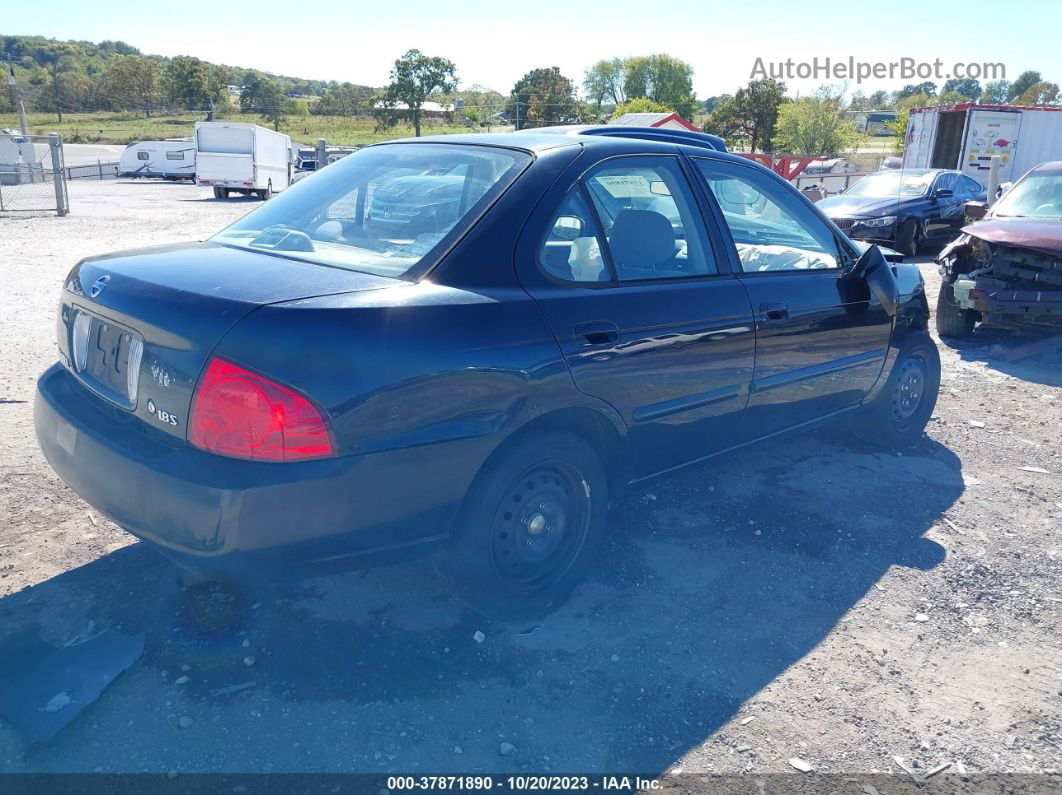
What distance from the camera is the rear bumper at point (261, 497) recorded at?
2578 millimetres

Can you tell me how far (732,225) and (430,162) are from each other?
5.25 ft

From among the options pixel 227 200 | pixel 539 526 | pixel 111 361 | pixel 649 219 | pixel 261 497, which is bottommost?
pixel 227 200

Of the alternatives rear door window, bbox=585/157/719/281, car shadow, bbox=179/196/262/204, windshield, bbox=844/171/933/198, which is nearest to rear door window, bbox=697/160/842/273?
rear door window, bbox=585/157/719/281

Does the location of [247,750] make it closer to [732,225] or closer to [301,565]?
[301,565]

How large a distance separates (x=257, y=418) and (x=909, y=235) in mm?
14560

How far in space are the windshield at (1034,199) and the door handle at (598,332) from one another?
7.16 meters

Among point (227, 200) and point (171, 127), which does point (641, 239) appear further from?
point (171, 127)

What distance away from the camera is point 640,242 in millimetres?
3697

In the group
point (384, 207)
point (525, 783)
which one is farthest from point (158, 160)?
point (525, 783)

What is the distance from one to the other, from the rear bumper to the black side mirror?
2.63 metres

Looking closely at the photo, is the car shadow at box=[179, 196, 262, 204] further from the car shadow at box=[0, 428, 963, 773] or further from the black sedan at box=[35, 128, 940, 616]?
the car shadow at box=[0, 428, 963, 773]

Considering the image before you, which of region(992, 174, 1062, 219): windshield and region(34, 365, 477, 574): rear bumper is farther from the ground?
region(992, 174, 1062, 219): windshield

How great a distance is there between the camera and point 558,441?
10.8 ft

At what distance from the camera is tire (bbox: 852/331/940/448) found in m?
5.25
